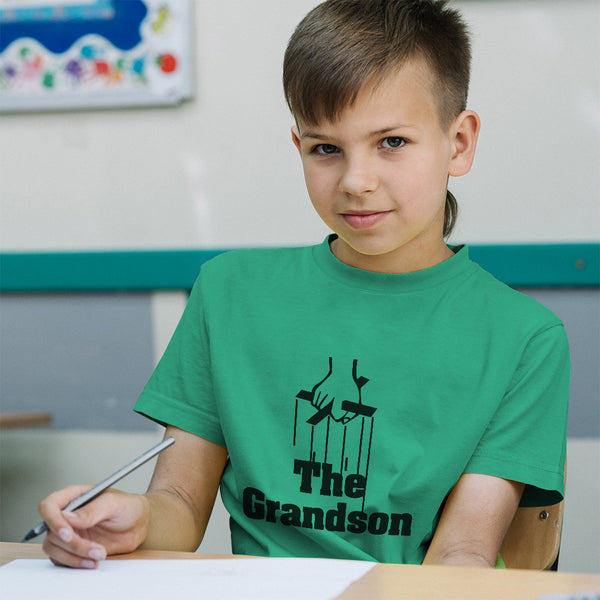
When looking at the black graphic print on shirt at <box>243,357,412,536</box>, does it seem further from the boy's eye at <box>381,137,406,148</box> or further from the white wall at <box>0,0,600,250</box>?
the white wall at <box>0,0,600,250</box>

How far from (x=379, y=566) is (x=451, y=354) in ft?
1.09

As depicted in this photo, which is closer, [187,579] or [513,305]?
[187,579]

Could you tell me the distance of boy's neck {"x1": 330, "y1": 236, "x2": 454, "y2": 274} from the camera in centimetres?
97

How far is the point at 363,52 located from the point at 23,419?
3.84ft

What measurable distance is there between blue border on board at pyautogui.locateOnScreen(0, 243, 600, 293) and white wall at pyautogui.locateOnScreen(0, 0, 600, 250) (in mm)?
34

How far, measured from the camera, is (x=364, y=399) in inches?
34.7

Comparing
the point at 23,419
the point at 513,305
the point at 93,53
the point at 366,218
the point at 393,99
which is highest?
the point at 93,53

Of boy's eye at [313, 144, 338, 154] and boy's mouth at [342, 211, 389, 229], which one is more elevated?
boy's eye at [313, 144, 338, 154]

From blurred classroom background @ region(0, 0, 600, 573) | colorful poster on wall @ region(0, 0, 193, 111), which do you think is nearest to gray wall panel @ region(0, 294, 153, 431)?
blurred classroom background @ region(0, 0, 600, 573)

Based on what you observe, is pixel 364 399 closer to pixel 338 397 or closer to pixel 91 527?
pixel 338 397

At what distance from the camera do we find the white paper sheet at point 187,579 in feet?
1.86

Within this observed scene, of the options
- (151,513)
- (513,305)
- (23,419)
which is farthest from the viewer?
(23,419)

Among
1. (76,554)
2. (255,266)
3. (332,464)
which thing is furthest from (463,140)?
(76,554)

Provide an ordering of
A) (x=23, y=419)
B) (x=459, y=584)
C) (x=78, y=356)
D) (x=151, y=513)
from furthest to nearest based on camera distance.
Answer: (x=78, y=356), (x=23, y=419), (x=151, y=513), (x=459, y=584)
